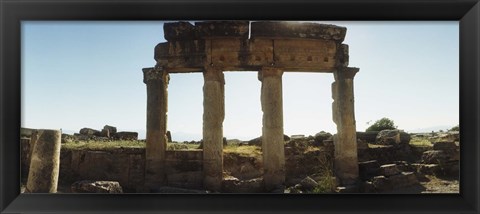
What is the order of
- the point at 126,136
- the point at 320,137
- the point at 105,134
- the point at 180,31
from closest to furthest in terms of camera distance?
1. the point at 180,31
2. the point at 320,137
3. the point at 105,134
4. the point at 126,136

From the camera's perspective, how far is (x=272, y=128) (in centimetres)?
1119

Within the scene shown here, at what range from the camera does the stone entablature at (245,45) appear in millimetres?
11281

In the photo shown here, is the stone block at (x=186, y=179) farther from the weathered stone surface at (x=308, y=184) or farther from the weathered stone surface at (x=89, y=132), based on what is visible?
the weathered stone surface at (x=89, y=132)

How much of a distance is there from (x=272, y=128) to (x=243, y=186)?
177 centimetres

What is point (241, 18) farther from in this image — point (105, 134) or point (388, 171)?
point (105, 134)

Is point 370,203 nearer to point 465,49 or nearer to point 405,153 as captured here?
point 465,49

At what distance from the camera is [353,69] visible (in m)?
11.7

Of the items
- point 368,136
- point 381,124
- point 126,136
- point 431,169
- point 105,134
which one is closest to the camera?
point 431,169

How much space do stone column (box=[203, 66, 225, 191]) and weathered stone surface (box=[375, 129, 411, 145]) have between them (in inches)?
270

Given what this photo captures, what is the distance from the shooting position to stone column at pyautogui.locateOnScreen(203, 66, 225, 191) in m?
11.1

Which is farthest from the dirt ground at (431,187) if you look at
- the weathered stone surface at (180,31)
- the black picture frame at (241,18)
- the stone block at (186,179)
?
the black picture frame at (241,18)

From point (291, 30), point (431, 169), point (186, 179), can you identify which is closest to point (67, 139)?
point (186, 179)

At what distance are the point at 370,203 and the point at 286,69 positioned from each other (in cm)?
923

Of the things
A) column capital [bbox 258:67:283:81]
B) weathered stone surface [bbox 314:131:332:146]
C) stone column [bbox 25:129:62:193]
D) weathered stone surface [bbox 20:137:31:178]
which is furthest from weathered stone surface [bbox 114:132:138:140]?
stone column [bbox 25:129:62:193]
